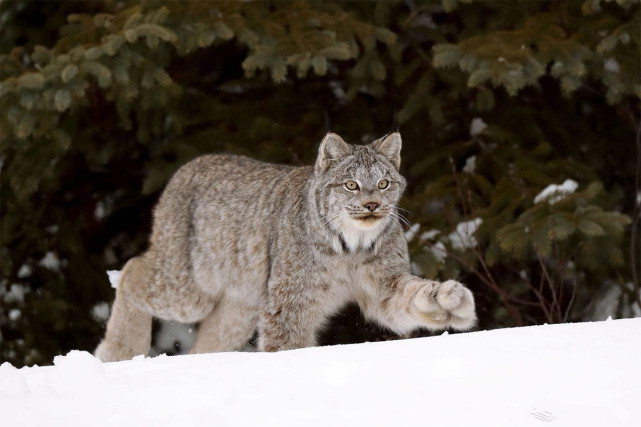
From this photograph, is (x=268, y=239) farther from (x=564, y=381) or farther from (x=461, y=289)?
(x=564, y=381)

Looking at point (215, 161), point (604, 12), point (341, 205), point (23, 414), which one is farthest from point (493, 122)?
point (23, 414)

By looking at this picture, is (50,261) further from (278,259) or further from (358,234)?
(358,234)

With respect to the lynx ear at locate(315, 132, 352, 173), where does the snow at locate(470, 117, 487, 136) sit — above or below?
below

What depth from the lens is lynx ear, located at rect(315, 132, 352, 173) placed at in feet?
17.5

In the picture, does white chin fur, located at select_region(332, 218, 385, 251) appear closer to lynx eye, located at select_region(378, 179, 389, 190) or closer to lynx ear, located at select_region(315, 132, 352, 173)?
lynx eye, located at select_region(378, 179, 389, 190)

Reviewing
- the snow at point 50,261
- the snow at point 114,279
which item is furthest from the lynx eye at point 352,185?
the snow at point 50,261

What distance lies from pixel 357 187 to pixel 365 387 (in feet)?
6.29

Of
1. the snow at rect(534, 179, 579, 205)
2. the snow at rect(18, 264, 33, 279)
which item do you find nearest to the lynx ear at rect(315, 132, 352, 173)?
the snow at rect(534, 179, 579, 205)

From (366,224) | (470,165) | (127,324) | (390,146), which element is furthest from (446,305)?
(470,165)

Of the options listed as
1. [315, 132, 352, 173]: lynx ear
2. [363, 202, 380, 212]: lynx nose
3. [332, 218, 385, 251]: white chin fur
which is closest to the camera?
[363, 202, 380, 212]: lynx nose

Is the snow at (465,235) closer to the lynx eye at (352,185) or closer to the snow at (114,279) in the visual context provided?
the lynx eye at (352,185)

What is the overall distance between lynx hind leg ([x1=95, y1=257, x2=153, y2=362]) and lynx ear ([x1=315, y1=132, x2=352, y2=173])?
1707 mm

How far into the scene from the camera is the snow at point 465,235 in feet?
23.4

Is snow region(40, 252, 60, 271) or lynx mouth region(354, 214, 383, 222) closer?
lynx mouth region(354, 214, 383, 222)
